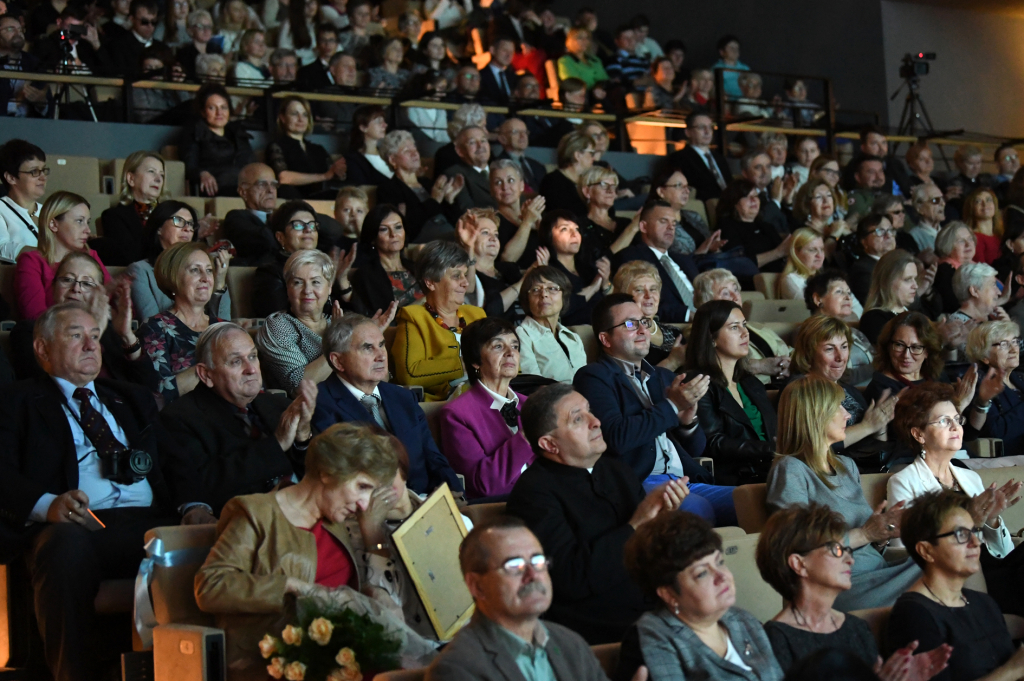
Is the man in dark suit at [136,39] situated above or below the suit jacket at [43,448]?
above

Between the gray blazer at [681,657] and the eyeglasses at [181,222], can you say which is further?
the eyeglasses at [181,222]

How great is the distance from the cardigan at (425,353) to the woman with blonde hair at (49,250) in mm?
1041

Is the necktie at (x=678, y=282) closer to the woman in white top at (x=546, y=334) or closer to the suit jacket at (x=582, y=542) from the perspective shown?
the woman in white top at (x=546, y=334)

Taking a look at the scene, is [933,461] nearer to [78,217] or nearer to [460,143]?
[78,217]

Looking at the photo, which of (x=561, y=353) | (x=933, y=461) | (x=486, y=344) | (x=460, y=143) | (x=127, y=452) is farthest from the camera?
(x=460, y=143)

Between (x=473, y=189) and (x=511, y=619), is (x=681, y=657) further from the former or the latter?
(x=473, y=189)

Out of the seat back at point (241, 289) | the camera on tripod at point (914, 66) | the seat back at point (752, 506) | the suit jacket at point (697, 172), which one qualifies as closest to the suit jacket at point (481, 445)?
the seat back at point (752, 506)

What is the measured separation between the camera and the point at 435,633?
2680 mm

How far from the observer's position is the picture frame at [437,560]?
105 inches

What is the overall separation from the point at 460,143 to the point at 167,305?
2.29 m

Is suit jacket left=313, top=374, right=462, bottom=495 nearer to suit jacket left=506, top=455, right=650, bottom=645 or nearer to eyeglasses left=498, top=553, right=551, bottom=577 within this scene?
suit jacket left=506, top=455, right=650, bottom=645

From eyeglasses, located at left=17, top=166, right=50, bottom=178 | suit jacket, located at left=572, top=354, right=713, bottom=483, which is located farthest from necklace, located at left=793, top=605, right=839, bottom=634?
eyeglasses, located at left=17, top=166, right=50, bottom=178

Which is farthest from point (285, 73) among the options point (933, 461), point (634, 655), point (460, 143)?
point (634, 655)

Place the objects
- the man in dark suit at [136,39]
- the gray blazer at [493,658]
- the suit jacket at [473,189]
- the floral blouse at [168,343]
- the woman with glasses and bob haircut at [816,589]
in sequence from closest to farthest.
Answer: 1. the gray blazer at [493,658]
2. the woman with glasses and bob haircut at [816,589]
3. the floral blouse at [168,343]
4. the suit jacket at [473,189]
5. the man in dark suit at [136,39]
